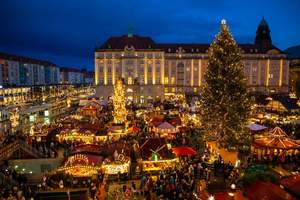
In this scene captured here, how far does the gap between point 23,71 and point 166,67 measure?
56.0 meters

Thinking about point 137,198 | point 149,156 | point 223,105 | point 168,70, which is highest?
point 168,70

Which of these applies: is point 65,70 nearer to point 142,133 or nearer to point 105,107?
point 105,107

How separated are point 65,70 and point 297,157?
161 meters

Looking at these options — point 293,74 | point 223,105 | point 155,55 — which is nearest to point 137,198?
point 223,105

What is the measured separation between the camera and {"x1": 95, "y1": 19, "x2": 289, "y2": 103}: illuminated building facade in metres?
66.3

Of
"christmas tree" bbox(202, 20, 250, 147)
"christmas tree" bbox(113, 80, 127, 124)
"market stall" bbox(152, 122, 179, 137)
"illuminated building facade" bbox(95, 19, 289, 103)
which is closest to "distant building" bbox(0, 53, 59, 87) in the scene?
"illuminated building facade" bbox(95, 19, 289, 103)

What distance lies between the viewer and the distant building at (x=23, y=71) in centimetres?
8643

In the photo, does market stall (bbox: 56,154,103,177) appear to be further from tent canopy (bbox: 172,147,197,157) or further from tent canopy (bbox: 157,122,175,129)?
tent canopy (bbox: 157,122,175,129)

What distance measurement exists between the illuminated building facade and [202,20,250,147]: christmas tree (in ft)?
153

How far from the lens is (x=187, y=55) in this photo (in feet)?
234

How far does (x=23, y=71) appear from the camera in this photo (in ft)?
328

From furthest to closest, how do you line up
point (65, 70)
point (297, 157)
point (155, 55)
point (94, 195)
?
1. point (65, 70)
2. point (155, 55)
3. point (297, 157)
4. point (94, 195)

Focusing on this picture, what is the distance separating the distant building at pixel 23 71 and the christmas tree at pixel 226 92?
3077 inches

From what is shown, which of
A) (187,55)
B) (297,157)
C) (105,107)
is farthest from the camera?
(187,55)
